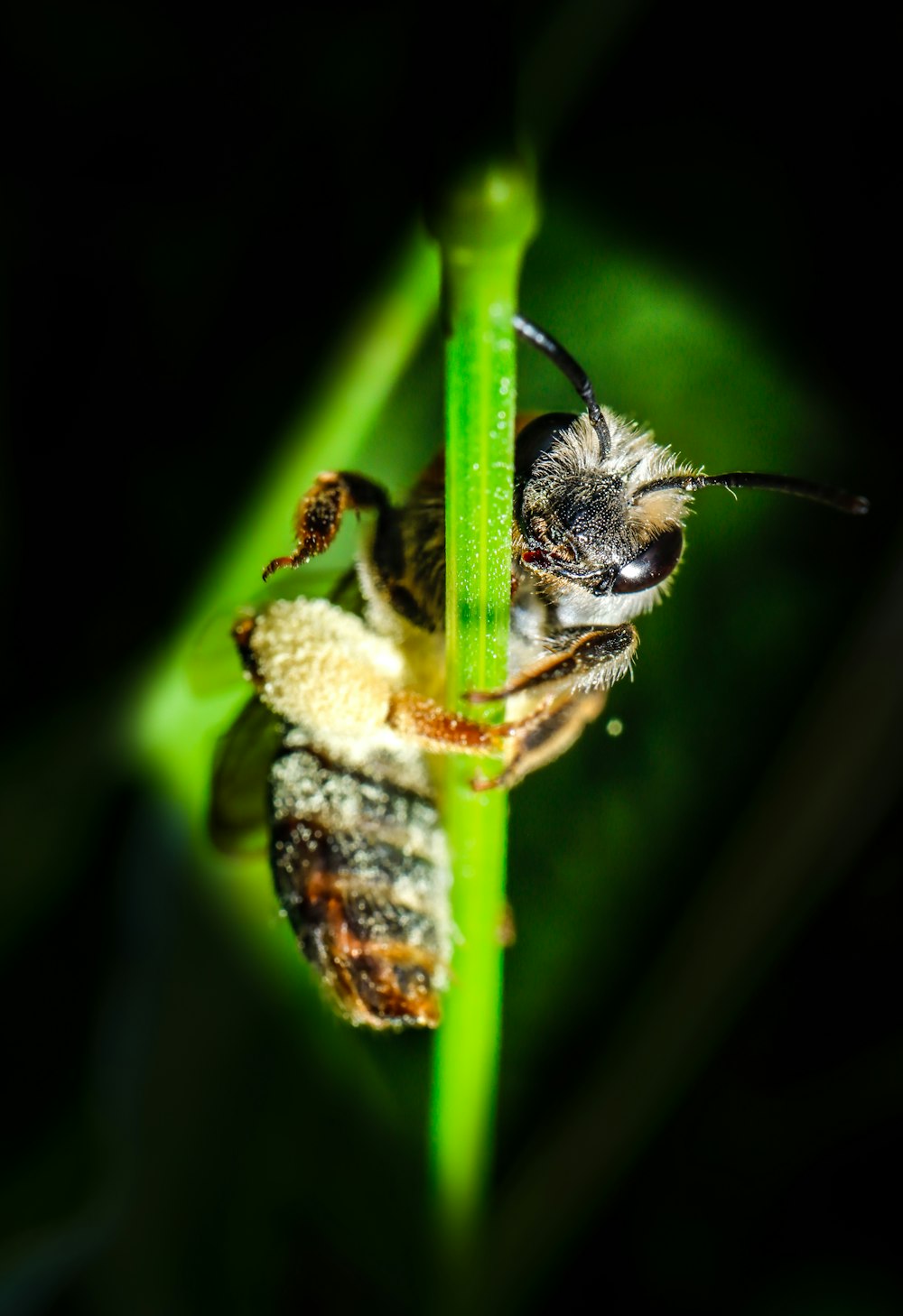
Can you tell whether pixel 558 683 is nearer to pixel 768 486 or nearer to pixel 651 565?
pixel 651 565

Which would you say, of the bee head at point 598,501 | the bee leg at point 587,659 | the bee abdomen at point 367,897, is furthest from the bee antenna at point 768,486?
the bee abdomen at point 367,897

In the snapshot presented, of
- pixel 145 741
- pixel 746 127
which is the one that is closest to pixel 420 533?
pixel 145 741

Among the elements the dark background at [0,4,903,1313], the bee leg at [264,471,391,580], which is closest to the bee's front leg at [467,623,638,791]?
the bee leg at [264,471,391,580]

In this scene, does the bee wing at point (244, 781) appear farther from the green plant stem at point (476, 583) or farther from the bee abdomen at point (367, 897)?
the green plant stem at point (476, 583)

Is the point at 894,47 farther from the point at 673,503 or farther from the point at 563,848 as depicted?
the point at 563,848

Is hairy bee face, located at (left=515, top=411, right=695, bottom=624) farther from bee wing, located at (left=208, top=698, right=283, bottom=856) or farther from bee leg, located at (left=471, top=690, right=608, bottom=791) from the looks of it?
bee wing, located at (left=208, top=698, right=283, bottom=856)

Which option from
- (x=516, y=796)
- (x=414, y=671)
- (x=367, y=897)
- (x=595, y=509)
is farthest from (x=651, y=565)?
(x=516, y=796)
